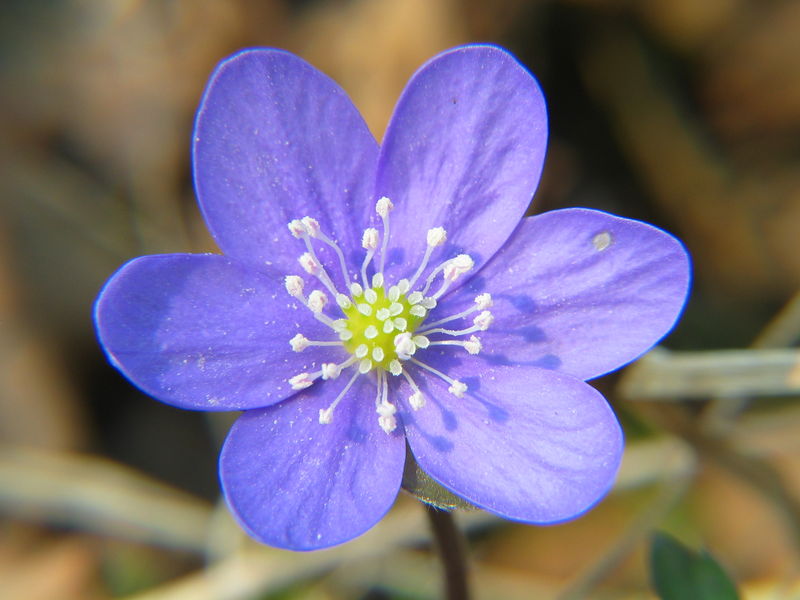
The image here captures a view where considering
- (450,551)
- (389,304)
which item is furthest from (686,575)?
(389,304)

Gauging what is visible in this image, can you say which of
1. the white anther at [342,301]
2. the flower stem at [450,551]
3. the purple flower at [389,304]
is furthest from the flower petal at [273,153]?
the flower stem at [450,551]

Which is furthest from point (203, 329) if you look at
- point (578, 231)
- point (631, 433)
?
point (631, 433)

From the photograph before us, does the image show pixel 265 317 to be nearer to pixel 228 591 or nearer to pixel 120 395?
pixel 228 591

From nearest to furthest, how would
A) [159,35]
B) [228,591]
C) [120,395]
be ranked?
[228,591] → [120,395] → [159,35]

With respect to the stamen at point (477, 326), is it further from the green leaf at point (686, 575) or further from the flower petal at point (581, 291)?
the green leaf at point (686, 575)

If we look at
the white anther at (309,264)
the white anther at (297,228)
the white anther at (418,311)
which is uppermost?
the white anther at (297,228)
